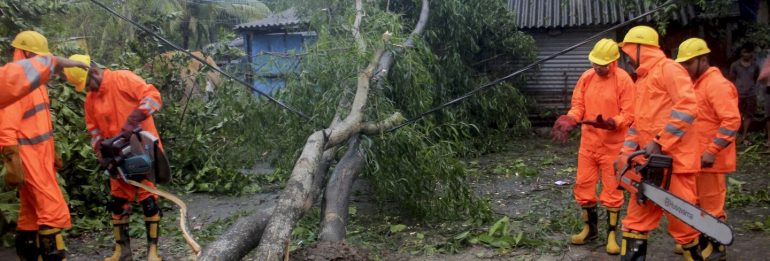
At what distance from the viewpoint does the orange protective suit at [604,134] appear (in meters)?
5.32

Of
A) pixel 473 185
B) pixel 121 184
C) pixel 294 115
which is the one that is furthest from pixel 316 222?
pixel 473 185

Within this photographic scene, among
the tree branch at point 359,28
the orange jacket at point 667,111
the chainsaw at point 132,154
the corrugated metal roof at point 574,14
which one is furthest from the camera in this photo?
the corrugated metal roof at point 574,14

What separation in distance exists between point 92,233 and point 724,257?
528cm

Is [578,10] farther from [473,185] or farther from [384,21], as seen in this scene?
[384,21]

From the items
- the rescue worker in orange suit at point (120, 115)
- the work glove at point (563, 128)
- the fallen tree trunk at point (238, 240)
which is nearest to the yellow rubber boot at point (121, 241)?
the rescue worker in orange suit at point (120, 115)

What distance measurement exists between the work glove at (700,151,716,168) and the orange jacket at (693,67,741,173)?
0.03 metres

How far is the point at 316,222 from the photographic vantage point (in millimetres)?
6066

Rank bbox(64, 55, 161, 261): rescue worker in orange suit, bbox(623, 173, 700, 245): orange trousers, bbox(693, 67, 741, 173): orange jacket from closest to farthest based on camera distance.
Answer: bbox(623, 173, 700, 245): orange trousers
bbox(693, 67, 741, 173): orange jacket
bbox(64, 55, 161, 261): rescue worker in orange suit

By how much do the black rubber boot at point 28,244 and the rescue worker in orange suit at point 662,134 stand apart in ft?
13.1

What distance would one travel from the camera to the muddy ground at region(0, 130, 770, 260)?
5.38m

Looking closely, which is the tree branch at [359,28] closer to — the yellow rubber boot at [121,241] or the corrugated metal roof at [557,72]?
the yellow rubber boot at [121,241]

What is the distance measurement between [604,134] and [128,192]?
368 cm

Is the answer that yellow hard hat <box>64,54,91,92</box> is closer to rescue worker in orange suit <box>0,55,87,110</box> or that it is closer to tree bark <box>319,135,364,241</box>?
rescue worker in orange suit <box>0,55,87,110</box>

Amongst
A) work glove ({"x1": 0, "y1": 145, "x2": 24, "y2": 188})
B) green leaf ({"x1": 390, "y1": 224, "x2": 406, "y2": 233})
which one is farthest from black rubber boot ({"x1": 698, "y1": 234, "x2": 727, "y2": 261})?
work glove ({"x1": 0, "y1": 145, "x2": 24, "y2": 188})
